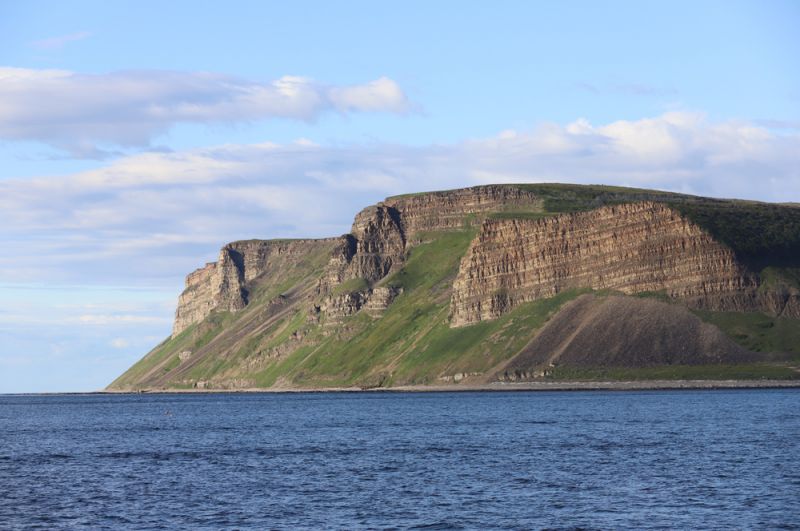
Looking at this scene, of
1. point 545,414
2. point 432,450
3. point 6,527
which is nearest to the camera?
point 6,527

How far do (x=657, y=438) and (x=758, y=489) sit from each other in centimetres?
3838

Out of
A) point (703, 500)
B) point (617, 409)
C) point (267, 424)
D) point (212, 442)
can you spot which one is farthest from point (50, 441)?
point (703, 500)

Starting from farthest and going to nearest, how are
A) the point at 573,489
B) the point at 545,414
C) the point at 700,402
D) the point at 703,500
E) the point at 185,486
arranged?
the point at 700,402 < the point at 545,414 < the point at 185,486 < the point at 573,489 < the point at 703,500

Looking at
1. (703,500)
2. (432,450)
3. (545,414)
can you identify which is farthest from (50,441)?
(703,500)

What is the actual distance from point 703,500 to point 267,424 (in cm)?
10085

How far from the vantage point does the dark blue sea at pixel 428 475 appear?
217ft

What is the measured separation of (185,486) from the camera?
83438 millimetres

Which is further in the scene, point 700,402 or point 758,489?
point 700,402

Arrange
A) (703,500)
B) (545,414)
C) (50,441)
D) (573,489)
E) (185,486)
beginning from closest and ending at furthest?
(703,500), (573,489), (185,486), (50,441), (545,414)

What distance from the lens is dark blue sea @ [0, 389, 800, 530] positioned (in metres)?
66.1

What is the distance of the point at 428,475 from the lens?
283 ft

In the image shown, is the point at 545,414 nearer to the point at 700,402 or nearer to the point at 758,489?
the point at 700,402

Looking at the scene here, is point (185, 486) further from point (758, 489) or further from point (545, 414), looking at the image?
point (545, 414)

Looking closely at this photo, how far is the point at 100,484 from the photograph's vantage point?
281 feet
